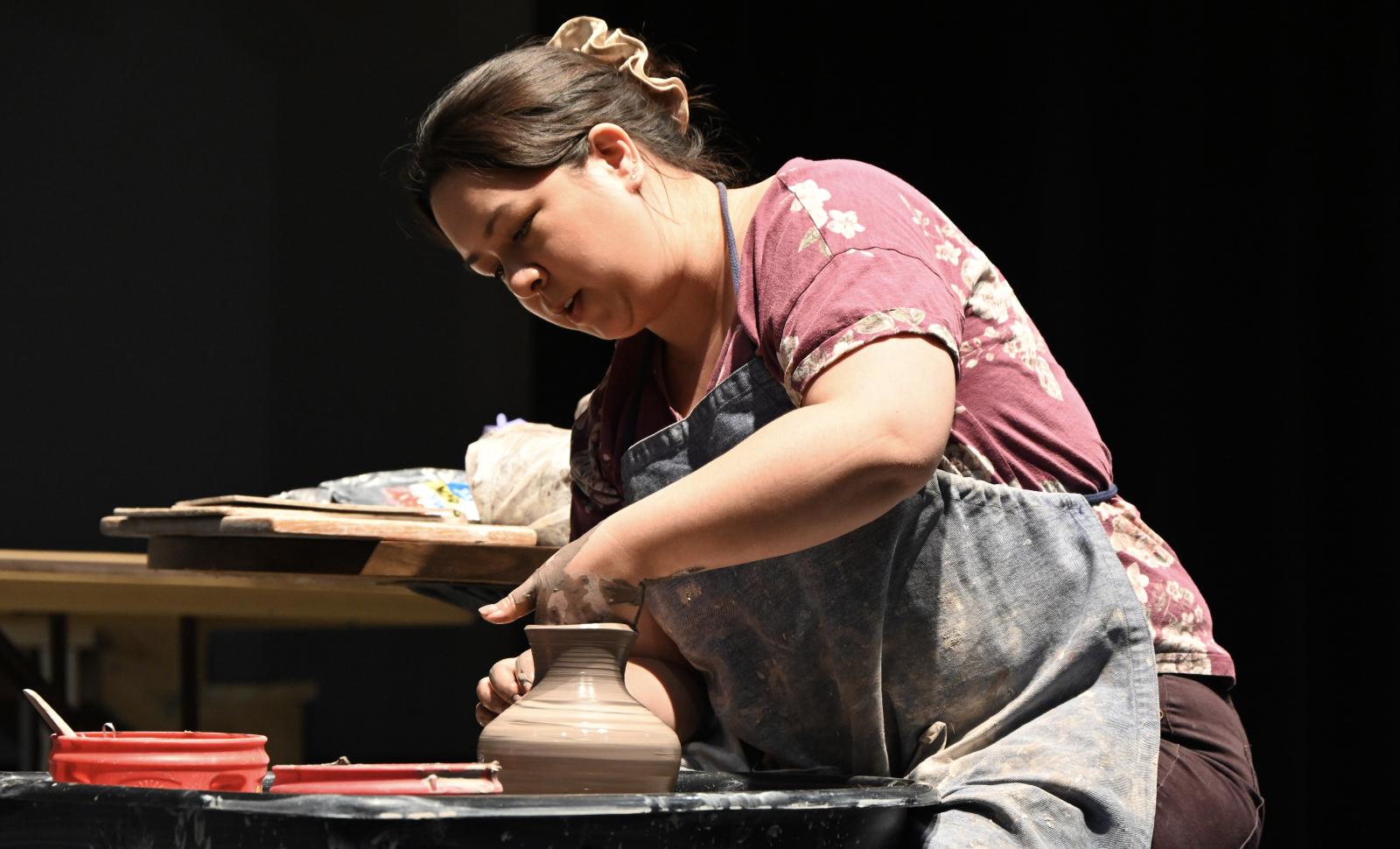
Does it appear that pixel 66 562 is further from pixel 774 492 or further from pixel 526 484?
pixel 774 492

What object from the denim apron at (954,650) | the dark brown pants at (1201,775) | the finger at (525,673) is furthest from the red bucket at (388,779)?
the dark brown pants at (1201,775)

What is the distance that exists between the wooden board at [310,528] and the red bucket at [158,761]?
36.5 inches

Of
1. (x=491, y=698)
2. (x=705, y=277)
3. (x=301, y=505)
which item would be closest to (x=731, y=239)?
(x=705, y=277)

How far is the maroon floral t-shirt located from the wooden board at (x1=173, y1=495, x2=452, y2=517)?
952 mm

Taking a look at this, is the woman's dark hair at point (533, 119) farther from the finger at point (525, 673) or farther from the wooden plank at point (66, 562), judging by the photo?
the wooden plank at point (66, 562)

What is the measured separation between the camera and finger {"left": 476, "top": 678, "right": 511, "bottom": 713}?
1.62 metres

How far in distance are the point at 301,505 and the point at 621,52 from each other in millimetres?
944

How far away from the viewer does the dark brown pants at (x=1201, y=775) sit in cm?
139

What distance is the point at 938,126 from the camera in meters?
3.52

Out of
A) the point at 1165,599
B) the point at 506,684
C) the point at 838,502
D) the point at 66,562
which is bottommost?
the point at 66,562

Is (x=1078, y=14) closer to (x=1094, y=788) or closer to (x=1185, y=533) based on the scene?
(x=1185, y=533)

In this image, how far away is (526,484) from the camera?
2.52 meters

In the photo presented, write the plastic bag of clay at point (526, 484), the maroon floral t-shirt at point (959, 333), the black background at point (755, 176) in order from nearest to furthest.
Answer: the maroon floral t-shirt at point (959, 333) < the plastic bag of clay at point (526, 484) < the black background at point (755, 176)

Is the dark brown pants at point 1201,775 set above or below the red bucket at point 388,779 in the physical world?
below
